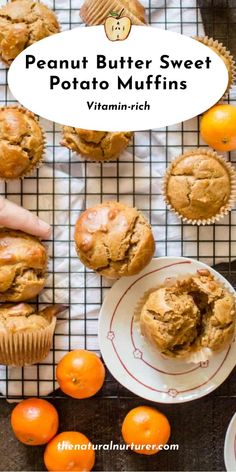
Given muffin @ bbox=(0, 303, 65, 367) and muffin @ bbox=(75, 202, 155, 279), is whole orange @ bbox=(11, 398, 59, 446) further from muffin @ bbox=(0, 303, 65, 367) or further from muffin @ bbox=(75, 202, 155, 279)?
muffin @ bbox=(75, 202, 155, 279)

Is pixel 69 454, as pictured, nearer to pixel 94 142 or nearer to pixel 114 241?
pixel 114 241

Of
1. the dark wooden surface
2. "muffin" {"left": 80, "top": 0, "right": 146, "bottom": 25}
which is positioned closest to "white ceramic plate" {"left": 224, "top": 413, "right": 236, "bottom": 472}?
the dark wooden surface

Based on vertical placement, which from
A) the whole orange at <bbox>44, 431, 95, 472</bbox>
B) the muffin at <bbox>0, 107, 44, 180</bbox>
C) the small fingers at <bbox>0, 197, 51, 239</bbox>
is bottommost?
the whole orange at <bbox>44, 431, 95, 472</bbox>

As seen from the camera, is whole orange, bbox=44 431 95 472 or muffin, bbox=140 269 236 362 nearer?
muffin, bbox=140 269 236 362

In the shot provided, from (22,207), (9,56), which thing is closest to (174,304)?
(22,207)

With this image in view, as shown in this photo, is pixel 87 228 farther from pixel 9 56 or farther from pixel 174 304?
pixel 9 56

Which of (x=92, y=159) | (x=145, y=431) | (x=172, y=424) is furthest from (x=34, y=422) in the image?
(x=92, y=159)
